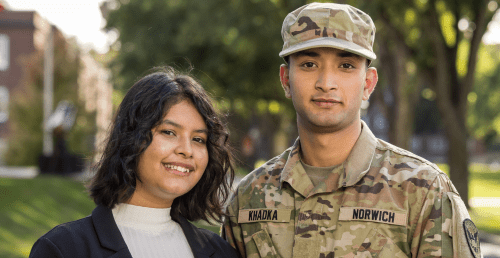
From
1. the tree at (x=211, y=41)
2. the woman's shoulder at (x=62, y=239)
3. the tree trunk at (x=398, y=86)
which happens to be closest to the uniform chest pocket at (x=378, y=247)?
the woman's shoulder at (x=62, y=239)

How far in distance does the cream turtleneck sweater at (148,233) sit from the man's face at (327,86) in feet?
3.37

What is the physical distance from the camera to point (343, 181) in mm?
3000

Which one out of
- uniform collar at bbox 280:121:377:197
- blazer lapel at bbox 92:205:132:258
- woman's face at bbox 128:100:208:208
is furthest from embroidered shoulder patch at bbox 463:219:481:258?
blazer lapel at bbox 92:205:132:258

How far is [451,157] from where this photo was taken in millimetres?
13656

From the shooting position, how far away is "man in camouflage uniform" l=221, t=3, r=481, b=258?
2.83 meters

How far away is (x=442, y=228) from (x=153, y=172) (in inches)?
60.9

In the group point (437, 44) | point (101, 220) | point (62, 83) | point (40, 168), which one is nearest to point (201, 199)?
point (101, 220)

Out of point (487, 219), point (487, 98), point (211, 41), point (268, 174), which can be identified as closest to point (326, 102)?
point (268, 174)

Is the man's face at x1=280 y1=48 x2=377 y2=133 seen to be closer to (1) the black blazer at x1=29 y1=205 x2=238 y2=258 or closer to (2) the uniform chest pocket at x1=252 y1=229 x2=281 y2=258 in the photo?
(2) the uniform chest pocket at x1=252 y1=229 x2=281 y2=258

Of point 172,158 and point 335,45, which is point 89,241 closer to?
point 172,158

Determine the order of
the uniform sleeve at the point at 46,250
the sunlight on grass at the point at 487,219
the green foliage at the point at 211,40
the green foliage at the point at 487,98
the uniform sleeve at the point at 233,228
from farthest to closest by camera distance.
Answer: the green foliage at the point at 487,98, the green foliage at the point at 211,40, the sunlight on grass at the point at 487,219, the uniform sleeve at the point at 233,228, the uniform sleeve at the point at 46,250

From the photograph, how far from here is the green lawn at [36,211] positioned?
935 cm

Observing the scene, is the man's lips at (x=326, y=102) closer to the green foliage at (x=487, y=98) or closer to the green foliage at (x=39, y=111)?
the green foliage at (x=39, y=111)

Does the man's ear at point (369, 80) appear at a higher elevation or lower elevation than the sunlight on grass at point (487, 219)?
higher
